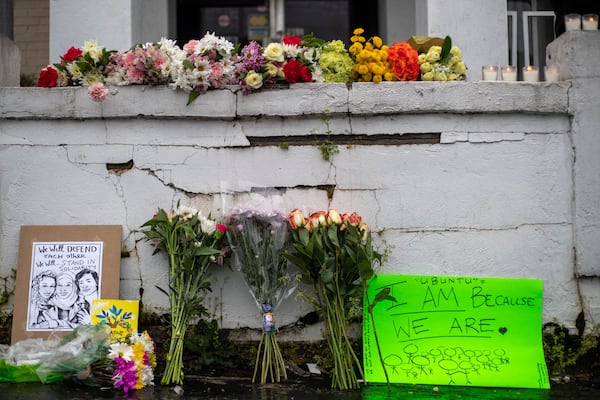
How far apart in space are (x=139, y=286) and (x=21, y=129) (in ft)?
4.07

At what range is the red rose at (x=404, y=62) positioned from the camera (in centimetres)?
407

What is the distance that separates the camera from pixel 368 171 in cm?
404

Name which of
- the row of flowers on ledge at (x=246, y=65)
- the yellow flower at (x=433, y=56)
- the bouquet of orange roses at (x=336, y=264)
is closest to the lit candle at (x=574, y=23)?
the row of flowers on ledge at (x=246, y=65)

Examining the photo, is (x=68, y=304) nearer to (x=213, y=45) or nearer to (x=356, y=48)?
(x=213, y=45)

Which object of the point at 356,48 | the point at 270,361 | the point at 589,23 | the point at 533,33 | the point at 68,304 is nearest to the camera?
the point at 270,361

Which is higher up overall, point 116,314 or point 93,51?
point 93,51

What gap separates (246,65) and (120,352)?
182 centimetres

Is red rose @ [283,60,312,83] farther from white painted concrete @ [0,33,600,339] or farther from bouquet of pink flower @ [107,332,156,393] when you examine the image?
bouquet of pink flower @ [107,332,156,393]

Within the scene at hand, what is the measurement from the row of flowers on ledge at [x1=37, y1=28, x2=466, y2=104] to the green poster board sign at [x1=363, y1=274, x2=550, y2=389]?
1293 mm

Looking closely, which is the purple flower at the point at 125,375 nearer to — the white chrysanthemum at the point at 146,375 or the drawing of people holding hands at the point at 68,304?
the white chrysanthemum at the point at 146,375

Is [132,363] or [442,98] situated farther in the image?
[442,98]

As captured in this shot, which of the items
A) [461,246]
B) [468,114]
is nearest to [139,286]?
[461,246]

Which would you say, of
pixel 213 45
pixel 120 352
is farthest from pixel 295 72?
pixel 120 352

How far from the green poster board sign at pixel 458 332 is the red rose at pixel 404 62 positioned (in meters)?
1.24
